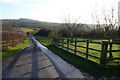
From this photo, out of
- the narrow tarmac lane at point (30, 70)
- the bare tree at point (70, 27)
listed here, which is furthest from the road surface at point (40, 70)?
the bare tree at point (70, 27)

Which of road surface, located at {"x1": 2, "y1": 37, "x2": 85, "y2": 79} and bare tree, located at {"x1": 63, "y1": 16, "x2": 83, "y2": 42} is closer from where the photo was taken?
road surface, located at {"x1": 2, "y1": 37, "x2": 85, "y2": 79}

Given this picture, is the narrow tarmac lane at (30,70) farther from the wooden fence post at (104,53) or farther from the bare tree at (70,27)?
the bare tree at (70,27)

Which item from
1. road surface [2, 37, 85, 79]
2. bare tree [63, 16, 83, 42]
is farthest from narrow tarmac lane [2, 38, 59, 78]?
bare tree [63, 16, 83, 42]

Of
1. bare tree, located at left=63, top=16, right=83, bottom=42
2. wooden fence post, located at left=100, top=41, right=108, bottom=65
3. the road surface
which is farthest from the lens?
bare tree, located at left=63, top=16, right=83, bottom=42

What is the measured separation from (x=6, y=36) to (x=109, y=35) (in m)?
13.0

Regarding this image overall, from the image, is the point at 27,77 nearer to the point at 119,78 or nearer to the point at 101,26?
the point at 119,78

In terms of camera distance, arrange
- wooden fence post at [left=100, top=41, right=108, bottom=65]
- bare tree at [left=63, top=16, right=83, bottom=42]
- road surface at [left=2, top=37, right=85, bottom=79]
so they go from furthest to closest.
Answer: bare tree at [left=63, top=16, right=83, bottom=42] → wooden fence post at [left=100, top=41, right=108, bottom=65] → road surface at [left=2, top=37, right=85, bottom=79]

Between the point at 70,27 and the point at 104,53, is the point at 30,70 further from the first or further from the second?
the point at 70,27

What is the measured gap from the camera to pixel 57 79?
8.21 m

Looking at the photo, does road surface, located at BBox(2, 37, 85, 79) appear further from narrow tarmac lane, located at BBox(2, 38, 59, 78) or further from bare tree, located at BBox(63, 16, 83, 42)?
bare tree, located at BBox(63, 16, 83, 42)

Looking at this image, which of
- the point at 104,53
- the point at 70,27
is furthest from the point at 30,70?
the point at 70,27

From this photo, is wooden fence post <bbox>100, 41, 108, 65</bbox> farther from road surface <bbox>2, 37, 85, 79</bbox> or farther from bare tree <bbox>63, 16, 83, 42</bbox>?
Result: bare tree <bbox>63, 16, 83, 42</bbox>

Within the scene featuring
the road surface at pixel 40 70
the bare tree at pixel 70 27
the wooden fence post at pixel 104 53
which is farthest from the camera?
the bare tree at pixel 70 27

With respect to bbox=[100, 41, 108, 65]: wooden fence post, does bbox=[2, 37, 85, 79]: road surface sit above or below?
below
